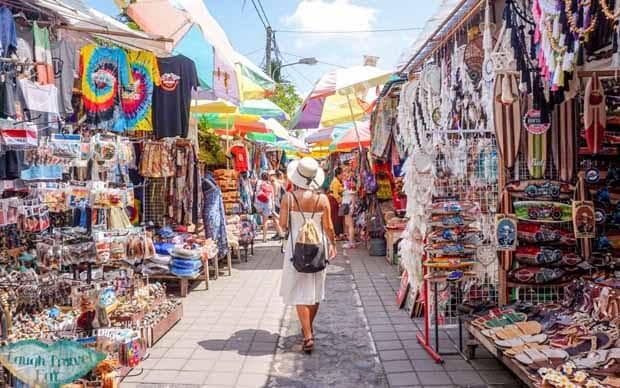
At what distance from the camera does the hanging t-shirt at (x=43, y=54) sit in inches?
165

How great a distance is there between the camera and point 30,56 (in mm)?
4160

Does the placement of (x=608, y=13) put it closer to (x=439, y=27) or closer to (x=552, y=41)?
(x=552, y=41)

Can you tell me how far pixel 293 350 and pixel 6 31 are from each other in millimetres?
3529

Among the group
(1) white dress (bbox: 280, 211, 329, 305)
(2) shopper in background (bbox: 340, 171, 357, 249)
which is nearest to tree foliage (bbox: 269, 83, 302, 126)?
(2) shopper in background (bbox: 340, 171, 357, 249)

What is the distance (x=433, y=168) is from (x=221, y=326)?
283 cm

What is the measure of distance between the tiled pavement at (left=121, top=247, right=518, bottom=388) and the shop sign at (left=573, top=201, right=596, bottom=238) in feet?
4.43

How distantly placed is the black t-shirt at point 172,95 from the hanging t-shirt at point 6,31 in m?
2.15

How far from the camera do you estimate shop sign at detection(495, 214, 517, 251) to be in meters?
4.54

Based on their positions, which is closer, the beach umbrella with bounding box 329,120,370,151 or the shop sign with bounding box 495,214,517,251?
the shop sign with bounding box 495,214,517,251

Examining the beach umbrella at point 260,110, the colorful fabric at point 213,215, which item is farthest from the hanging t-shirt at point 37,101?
the beach umbrella at point 260,110

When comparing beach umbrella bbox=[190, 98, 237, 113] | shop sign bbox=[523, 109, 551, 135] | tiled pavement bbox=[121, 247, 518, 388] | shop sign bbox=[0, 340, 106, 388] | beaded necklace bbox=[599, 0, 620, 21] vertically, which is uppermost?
beach umbrella bbox=[190, 98, 237, 113]

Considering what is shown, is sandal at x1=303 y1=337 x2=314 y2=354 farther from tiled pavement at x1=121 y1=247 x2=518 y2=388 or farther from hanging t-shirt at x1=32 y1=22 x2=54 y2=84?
hanging t-shirt at x1=32 y1=22 x2=54 y2=84

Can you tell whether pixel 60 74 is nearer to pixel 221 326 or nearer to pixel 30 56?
pixel 30 56

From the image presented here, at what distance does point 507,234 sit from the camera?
14.9 feet
